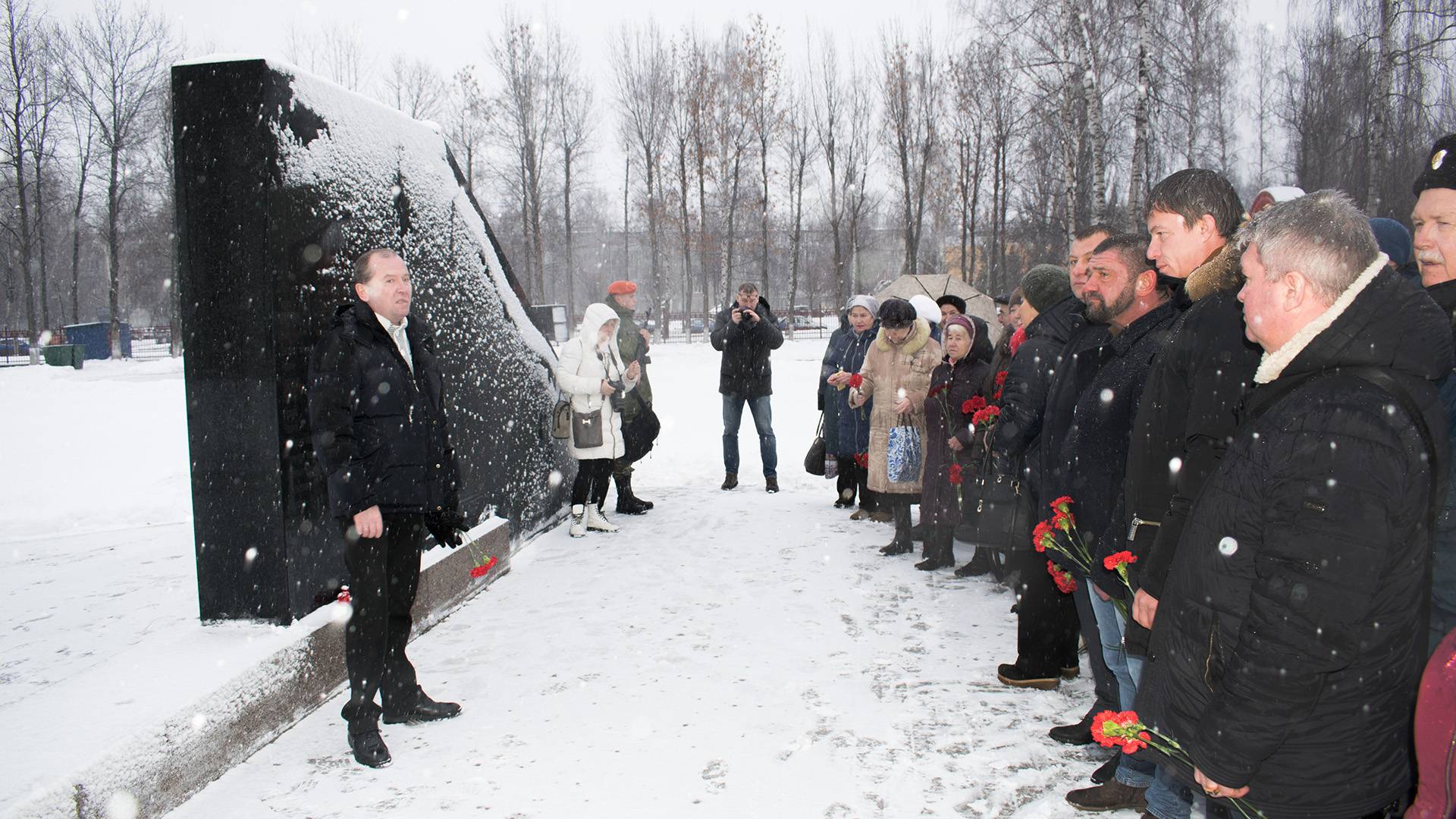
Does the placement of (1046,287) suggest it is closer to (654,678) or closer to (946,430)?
(946,430)

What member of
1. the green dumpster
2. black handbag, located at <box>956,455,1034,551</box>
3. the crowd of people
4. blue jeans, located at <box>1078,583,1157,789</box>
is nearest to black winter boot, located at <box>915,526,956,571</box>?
black handbag, located at <box>956,455,1034,551</box>

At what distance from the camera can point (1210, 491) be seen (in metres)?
1.98

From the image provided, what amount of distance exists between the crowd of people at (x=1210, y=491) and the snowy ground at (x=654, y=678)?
259 mm

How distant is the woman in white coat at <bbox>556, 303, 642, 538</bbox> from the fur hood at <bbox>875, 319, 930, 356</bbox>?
6.03ft

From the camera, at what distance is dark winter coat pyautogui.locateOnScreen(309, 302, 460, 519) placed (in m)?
3.22

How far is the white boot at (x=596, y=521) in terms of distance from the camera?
22.6 feet

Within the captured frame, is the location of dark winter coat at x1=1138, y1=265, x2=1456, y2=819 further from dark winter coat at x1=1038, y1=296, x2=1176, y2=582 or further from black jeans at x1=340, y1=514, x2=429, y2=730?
black jeans at x1=340, y1=514, x2=429, y2=730

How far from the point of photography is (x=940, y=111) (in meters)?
35.2

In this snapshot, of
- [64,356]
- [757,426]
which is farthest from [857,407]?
[64,356]

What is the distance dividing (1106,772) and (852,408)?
4.03m

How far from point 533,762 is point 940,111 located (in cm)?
3560

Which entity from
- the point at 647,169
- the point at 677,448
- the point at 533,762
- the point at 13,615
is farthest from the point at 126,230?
the point at 533,762

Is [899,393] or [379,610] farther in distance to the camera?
[899,393]

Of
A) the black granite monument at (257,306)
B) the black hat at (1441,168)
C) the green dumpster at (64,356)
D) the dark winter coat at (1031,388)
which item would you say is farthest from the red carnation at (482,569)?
the green dumpster at (64,356)
